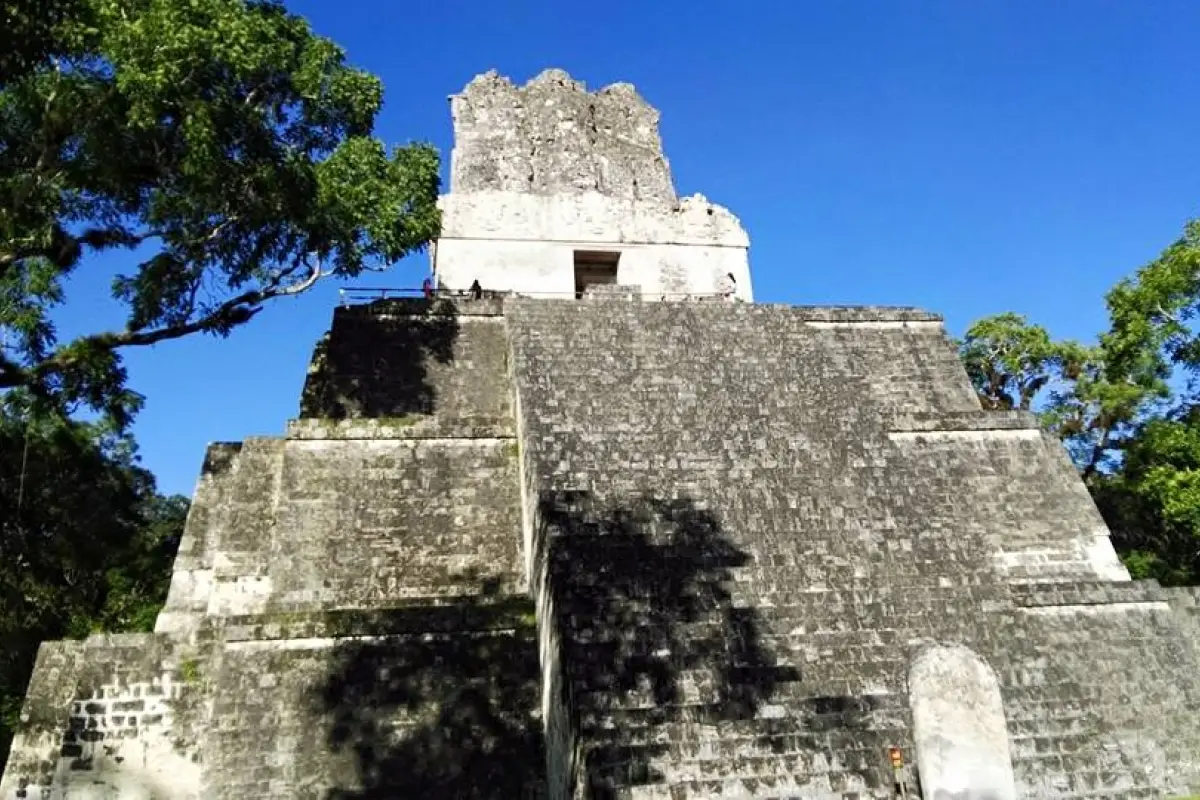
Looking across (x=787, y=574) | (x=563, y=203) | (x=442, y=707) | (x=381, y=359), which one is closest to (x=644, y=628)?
(x=787, y=574)

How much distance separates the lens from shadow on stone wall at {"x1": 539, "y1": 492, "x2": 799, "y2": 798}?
5.36 m

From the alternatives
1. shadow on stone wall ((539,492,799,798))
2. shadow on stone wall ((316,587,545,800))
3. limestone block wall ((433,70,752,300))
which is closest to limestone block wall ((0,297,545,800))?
shadow on stone wall ((316,587,545,800))

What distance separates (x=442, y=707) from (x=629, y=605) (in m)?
1.63

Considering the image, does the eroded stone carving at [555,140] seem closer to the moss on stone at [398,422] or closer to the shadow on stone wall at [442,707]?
the moss on stone at [398,422]

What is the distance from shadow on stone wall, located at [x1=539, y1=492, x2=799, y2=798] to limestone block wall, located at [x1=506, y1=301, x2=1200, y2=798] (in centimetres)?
2

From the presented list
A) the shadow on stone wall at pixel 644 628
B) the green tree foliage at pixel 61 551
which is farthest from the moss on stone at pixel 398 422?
the green tree foliage at pixel 61 551

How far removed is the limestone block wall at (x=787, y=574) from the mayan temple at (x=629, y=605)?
26 mm

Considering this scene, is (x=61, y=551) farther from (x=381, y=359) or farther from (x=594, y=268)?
(x=594, y=268)

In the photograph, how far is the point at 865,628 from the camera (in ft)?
20.7

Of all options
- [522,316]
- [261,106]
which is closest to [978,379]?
[522,316]

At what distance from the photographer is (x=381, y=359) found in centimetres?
977

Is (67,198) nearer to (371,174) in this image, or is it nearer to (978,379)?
(371,174)

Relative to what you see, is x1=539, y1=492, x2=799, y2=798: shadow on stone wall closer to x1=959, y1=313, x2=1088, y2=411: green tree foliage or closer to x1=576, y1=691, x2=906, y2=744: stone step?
x1=576, y1=691, x2=906, y2=744: stone step

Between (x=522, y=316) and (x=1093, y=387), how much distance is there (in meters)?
9.94
